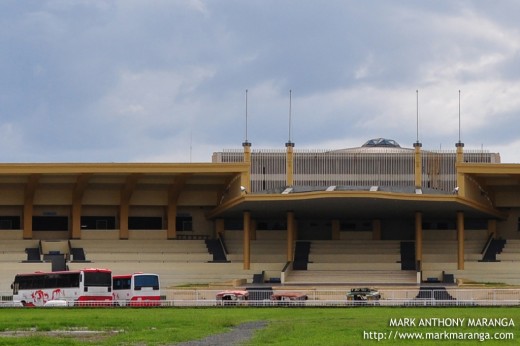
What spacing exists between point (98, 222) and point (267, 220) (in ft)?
46.0

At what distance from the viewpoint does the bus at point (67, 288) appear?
69938 mm

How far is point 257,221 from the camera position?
97.9 m

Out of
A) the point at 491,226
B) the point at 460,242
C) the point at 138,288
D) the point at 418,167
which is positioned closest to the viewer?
the point at 138,288

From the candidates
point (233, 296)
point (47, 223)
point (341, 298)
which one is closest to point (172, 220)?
point (47, 223)

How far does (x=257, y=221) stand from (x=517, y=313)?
47.2 m

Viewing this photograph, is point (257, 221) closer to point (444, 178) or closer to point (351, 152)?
point (351, 152)

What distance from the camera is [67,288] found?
70438 mm

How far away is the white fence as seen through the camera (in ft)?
204

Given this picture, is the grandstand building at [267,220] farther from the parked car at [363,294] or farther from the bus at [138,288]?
the parked car at [363,294]

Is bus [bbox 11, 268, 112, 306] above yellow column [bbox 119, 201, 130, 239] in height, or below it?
below

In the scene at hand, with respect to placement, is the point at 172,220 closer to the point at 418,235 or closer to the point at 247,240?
the point at 247,240

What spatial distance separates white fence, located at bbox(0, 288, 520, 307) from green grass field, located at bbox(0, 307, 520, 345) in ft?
9.30

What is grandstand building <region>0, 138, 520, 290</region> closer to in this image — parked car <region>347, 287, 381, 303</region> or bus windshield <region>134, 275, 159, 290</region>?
bus windshield <region>134, 275, 159, 290</region>

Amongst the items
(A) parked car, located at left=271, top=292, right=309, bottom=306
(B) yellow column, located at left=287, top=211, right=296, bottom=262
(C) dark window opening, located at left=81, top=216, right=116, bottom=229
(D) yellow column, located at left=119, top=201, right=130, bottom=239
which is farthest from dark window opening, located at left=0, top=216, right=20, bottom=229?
(A) parked car, located at left=271, top=292, right=309, bottom=306
